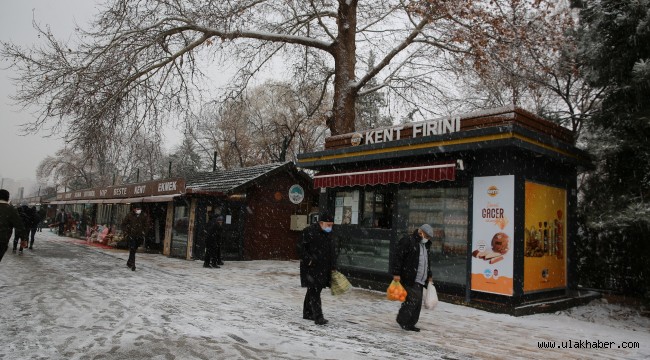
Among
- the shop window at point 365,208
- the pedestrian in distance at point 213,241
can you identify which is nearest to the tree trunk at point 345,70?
the shop window at point 365,208

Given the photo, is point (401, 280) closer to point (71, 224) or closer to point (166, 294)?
point (166, 294)

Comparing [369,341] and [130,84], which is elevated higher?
[130,84]

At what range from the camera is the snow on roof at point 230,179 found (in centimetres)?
1766

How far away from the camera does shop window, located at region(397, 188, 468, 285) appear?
10273mm

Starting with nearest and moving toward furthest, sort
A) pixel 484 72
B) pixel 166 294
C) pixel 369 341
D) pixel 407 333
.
Answer: pixel 369 341 < pixel 407 333 < pixel 166 294 < pixel 484 72

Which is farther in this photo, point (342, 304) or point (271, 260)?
point (271, 260)

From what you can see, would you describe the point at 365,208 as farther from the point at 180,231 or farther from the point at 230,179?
the point at 180,231

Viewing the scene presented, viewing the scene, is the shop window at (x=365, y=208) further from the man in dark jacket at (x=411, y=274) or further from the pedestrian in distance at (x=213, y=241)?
the man in dark jacket at (x=411, y=274)

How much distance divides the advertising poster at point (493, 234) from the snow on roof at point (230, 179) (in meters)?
10.3

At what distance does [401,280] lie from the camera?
710cm

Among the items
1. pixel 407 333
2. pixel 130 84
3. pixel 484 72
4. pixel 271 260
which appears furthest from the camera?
pixel 271 260

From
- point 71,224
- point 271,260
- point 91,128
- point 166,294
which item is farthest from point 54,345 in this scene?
point 71,224

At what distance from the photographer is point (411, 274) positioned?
23.0ft

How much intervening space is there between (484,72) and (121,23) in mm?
10481
